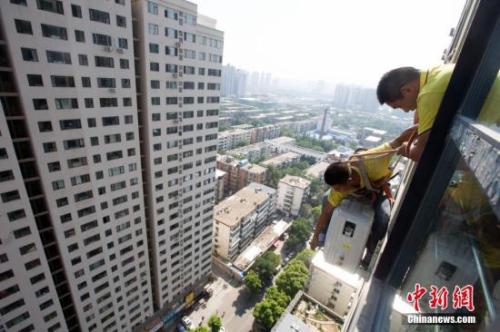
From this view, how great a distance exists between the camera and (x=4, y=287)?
7.87m

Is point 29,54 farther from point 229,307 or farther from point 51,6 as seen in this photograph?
point 229,307

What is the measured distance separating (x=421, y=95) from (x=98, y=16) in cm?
929

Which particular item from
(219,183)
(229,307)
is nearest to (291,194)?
(219,183)

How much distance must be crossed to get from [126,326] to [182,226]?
5.79 metres

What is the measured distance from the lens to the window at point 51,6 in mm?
6568

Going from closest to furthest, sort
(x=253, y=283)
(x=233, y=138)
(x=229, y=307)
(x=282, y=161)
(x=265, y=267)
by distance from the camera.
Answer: (x=229, y=307) → (x=253, y=283) → (x=265, y=267) → (x=282, y=161) → (x=233, y=138)

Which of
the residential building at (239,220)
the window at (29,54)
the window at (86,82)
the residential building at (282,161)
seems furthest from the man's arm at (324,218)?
the residential building at (282,161)

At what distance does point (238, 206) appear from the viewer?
2253 cm

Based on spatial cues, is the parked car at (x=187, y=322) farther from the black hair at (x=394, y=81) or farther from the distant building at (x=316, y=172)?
the distant building at (x=316, y=172)

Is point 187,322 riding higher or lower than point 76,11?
lower

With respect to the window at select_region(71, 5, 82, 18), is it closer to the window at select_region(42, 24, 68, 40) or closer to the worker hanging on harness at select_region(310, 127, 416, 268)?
the window at select_region(42, 24, 68, 40)

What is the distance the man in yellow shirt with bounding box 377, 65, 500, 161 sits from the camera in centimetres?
118

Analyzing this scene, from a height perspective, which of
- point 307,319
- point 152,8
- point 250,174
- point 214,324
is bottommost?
point 214,324

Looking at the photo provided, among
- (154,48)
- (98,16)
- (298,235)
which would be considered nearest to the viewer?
(98,16)
